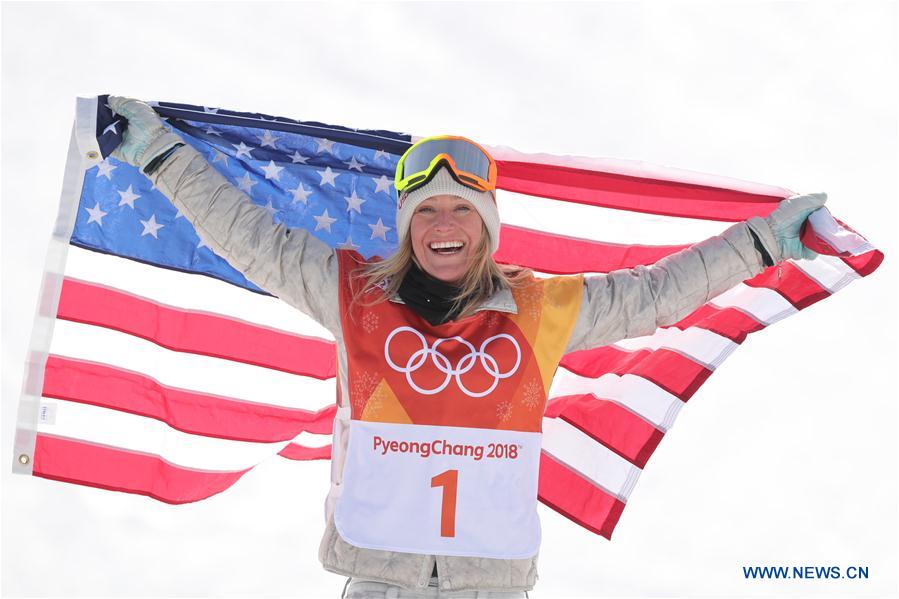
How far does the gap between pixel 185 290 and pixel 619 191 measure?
2.45 m

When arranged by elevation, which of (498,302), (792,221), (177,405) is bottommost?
(177,405)

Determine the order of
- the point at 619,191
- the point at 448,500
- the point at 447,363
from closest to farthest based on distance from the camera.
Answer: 1. the point at 448,500
2. the point at 447,363
3. the point at 619,191

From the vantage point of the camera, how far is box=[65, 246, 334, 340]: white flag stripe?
4820 millimetres

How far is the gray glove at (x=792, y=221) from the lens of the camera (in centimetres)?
447

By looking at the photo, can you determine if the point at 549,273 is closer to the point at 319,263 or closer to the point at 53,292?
the point at 319,263

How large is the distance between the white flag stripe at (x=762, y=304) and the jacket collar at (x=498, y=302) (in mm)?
1462

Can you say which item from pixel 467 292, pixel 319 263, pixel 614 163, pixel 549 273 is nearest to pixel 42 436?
pixel 319 263

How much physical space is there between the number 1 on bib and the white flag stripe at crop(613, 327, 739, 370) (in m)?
1.45

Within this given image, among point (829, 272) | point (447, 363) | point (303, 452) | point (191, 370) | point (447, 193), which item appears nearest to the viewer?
point (447, 363)

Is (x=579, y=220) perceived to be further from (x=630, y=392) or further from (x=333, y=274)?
(x=333, y=274)

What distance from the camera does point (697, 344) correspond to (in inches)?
194

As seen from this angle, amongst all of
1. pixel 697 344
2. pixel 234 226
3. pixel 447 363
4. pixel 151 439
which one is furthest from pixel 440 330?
pixel 151 439


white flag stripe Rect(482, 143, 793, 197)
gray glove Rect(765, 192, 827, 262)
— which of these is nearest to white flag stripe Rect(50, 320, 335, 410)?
white flag stripe Rect(482, 143, 793, 197)

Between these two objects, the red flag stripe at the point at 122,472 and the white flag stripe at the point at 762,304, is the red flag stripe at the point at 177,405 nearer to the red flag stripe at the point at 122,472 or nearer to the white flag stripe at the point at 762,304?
the red flag stripe at the point at 122,472
